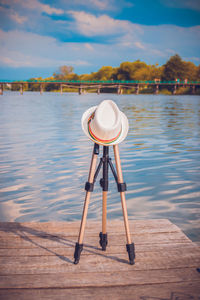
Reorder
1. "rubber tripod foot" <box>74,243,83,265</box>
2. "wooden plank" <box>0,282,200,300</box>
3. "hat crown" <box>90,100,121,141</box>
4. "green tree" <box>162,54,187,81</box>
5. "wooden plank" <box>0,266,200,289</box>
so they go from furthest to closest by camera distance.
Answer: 1. "green tree" <box>162,54,187,81</box>
2. "rubber tripod foot" <box>74,243,83,265</box>
3. "hat crown" <box>90,100,121,141</box>
4. "wooden plank" <box>0,266,200,289</box>
5. "wooden plank" <box>0,282,200,300</box>

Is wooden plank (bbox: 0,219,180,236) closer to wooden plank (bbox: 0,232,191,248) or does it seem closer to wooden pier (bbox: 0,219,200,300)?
wooden pier (bbox: 0,219,200,300)

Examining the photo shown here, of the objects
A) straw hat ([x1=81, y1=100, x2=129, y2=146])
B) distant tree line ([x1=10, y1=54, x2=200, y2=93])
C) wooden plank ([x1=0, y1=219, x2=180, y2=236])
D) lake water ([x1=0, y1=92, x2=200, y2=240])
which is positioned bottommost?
lake water ([x1=0, y1=92, x2=200, y2=240])

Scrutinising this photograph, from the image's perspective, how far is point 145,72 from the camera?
463ft

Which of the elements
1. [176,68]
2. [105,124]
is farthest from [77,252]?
[176,68]

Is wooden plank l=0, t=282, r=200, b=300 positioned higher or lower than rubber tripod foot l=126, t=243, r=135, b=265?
lower

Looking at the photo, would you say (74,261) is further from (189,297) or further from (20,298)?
(189,297)

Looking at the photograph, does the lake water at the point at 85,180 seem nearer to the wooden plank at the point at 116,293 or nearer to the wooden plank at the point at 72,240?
the wooden plank at the point at 72,240

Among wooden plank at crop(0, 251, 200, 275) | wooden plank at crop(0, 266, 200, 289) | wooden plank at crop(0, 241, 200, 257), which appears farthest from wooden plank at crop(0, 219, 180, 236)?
wooden plank at crop(0, 266, 200, 289)

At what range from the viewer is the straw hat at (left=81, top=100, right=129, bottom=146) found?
10.1 ft

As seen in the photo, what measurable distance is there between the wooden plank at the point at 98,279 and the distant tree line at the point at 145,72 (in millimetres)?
115255

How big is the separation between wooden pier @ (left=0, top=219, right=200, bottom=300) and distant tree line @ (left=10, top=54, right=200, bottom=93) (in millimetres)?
114596

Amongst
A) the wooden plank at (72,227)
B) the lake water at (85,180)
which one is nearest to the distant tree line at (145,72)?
the lake water at (85,180)

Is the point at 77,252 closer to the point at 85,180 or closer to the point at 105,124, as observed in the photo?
the point at 105,124

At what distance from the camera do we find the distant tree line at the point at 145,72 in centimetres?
12356
